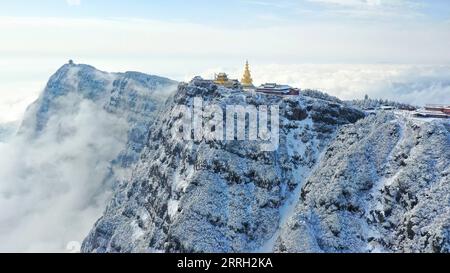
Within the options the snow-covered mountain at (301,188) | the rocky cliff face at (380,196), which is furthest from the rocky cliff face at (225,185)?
the rocky cliff face at (380,196)

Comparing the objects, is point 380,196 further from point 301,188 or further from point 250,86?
point 250,86

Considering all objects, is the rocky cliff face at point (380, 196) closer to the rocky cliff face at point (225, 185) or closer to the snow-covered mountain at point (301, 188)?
the snow-covered mountain at point (301, 188)

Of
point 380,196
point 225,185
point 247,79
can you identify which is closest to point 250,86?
point 247,79

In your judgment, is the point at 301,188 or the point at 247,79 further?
the point at 247,79

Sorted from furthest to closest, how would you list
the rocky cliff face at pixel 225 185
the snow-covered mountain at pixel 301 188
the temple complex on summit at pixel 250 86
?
the temple complex on summit at pixel 250 86
the rocky cliff face at pixel 225 185
the snow-covered mountain at pixel 301 188
